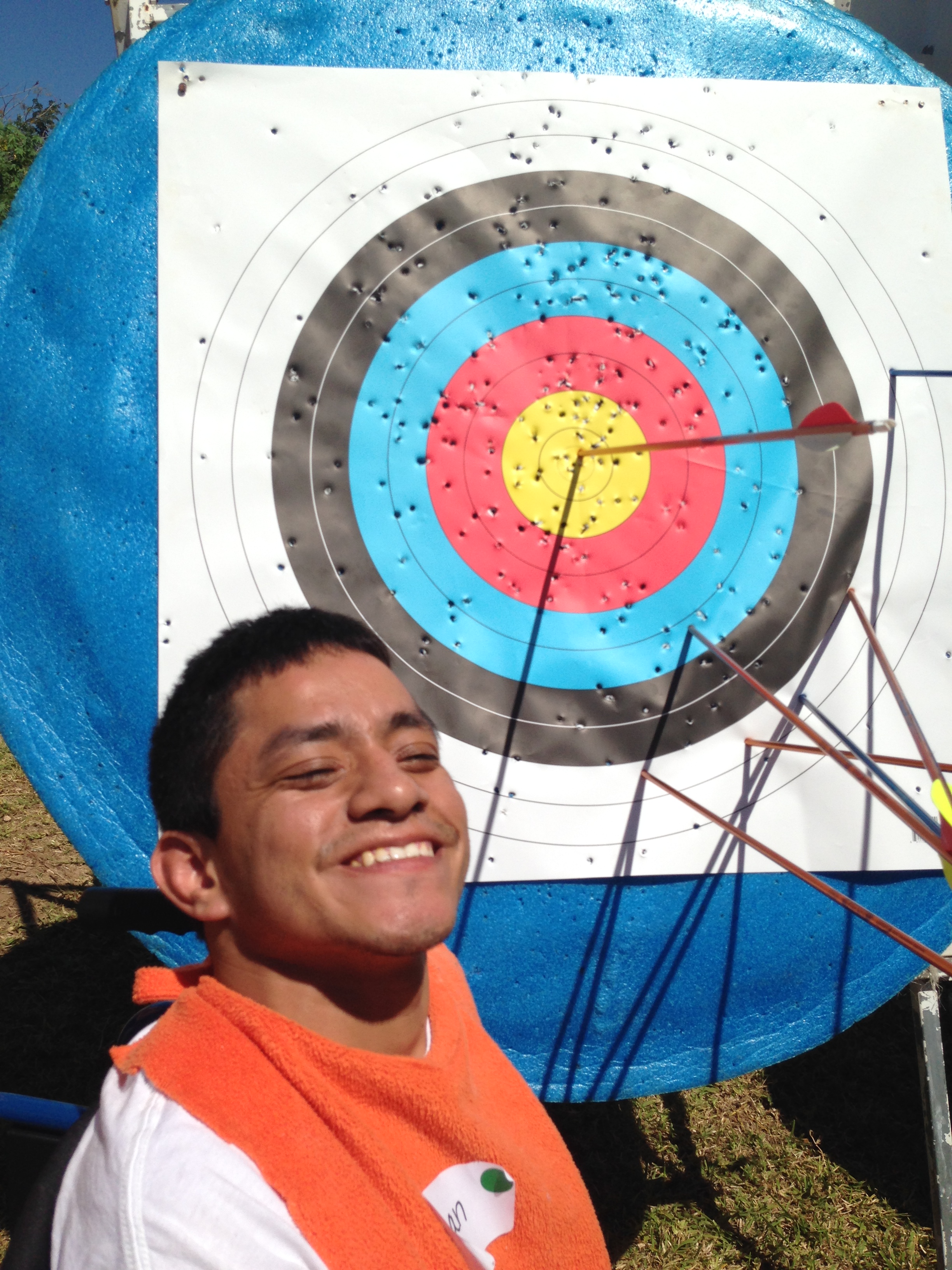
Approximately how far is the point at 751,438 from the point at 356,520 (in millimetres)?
512

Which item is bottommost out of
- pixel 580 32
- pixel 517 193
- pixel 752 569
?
pixel 752 569

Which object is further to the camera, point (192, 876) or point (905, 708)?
point (905, 708)

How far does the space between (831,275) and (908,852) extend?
76 cm

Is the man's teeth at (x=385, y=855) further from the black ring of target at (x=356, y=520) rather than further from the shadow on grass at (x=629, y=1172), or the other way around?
the shadow on grass at (x=629, y=1172)

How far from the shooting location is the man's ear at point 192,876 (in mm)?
639

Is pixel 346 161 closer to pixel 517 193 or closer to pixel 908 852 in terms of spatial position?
pixel 517 193

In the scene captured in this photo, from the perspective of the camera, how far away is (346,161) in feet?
3.63

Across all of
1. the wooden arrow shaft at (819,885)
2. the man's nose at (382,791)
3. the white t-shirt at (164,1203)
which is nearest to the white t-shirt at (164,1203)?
the white t-shirt at (164,1203)

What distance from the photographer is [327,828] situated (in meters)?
0.61

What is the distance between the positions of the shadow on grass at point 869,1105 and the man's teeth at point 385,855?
1214mm

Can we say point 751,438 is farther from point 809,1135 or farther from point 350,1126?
point 809,1135

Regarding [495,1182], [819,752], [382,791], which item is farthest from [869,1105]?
[382,791]

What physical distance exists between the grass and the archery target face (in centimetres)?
65

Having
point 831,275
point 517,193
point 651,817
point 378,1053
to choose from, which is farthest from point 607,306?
point 378,1053
